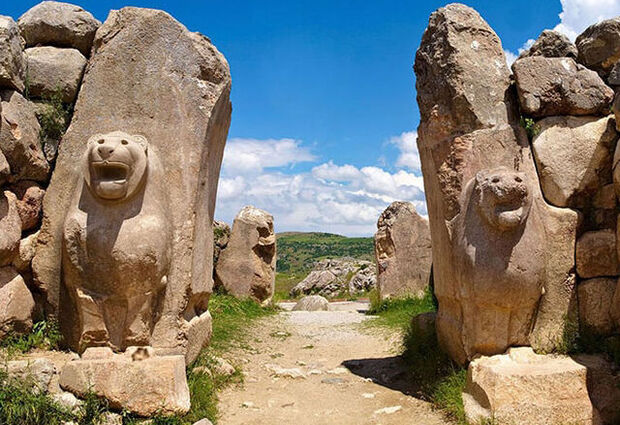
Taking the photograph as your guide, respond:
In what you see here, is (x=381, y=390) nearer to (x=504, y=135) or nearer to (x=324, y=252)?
(x=504, y=135)

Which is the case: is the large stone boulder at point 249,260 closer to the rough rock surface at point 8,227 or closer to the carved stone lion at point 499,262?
the rough rock surface at point 8,227

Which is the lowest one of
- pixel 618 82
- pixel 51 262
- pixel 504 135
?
pixel 51 262

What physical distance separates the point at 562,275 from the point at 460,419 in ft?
4.09

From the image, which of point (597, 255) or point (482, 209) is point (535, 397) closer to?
point (597, 255)

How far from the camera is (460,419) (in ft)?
12.8

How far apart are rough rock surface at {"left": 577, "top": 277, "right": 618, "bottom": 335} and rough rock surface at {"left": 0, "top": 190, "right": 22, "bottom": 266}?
396cm

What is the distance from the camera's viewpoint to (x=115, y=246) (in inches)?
148

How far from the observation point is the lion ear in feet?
13.4

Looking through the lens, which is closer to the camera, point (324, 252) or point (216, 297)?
point (216, 297)

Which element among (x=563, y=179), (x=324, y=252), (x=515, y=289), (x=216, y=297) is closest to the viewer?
(x=515, y=289)

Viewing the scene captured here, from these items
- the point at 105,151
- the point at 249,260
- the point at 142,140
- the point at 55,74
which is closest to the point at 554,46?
the point at 142,140

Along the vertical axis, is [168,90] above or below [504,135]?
above

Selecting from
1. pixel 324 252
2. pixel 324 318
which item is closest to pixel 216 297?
pixel 324 318

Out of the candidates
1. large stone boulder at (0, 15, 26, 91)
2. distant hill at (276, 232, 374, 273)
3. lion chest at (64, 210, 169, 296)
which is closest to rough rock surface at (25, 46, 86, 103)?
large stone boulder at (0, 15, 26, 91)
